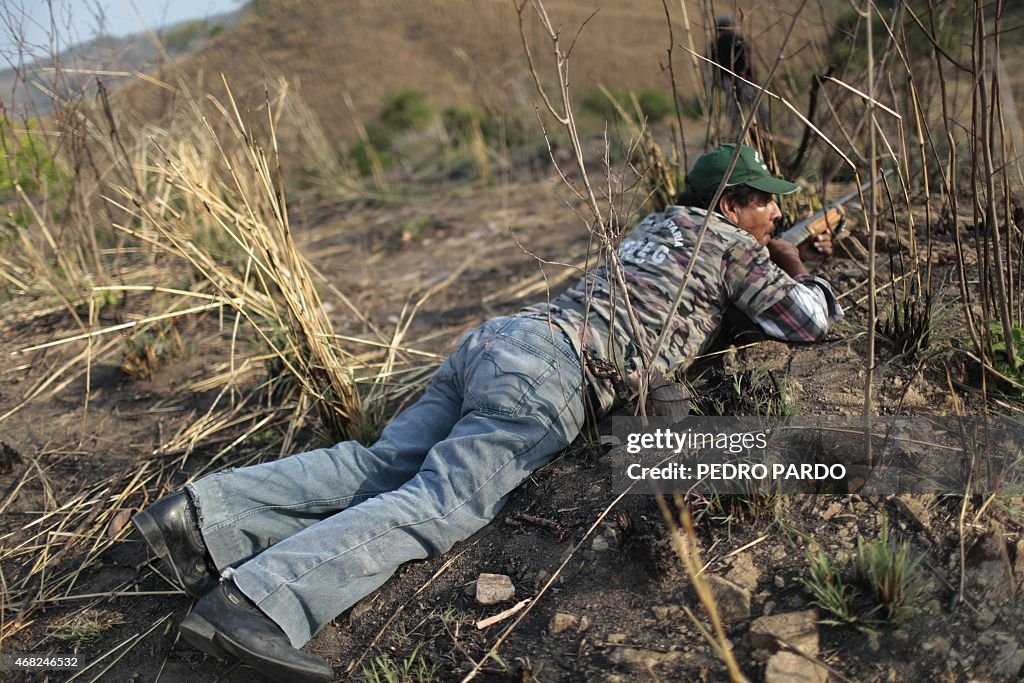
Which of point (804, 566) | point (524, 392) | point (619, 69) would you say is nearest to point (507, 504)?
point (524, 392)

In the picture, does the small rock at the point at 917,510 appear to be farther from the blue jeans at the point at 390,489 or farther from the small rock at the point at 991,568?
the blue jeans at the point at 390,489

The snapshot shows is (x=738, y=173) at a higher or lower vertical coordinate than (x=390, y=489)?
higher

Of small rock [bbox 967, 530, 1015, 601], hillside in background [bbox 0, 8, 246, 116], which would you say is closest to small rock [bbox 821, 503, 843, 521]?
small rock [bbox 967, 530, 1015, 601]

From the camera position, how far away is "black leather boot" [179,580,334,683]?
1.73 metres

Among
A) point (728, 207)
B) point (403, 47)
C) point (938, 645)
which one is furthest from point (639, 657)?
point (403, 47)

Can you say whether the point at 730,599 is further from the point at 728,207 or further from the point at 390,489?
the point at 728,207

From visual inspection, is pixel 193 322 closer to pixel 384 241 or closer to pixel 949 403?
pixel 384 241

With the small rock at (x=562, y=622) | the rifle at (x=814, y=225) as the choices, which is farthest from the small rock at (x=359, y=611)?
the rifle at (x=814, y=225)

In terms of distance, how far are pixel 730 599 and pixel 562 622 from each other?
375mm

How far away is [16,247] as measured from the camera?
4.13 metres

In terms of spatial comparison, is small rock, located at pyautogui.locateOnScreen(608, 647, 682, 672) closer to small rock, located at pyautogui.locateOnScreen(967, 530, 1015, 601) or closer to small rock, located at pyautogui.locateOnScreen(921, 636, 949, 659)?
small rock, located at pyautogui.locateOnScreen(921, 636, 949, 659)

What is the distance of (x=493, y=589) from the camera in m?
1.96

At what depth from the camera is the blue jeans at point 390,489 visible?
1895mm

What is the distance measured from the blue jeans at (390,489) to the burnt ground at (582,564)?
0.38 ft
